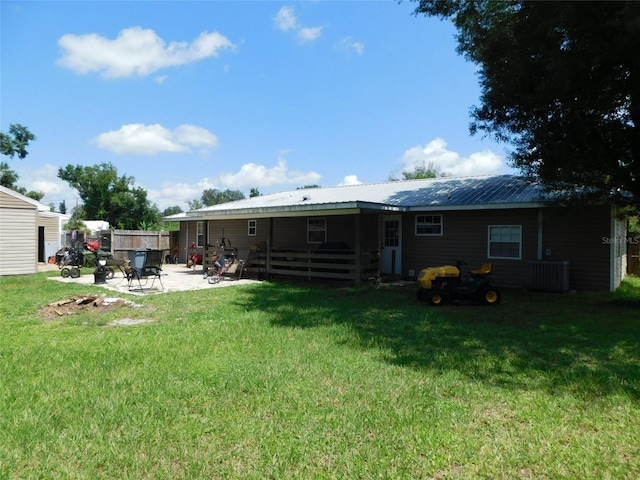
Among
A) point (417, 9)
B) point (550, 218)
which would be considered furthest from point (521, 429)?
point (417, 9)

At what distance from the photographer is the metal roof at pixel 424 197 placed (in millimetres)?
11727

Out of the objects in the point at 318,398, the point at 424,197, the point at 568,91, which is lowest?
the point at 318,398

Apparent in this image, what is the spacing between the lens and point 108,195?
45562 mm

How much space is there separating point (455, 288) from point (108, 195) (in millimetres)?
44709

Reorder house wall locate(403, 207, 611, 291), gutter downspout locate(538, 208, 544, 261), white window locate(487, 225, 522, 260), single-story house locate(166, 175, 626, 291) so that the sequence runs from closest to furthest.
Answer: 1. house wall locate(403, 207, 611, 291)
2. single-story house locate(166, 175, 626, 291)
3. gutter downspout locate(538, 208, 544, 261)
4. white window locate(487, 225, 522, 260)

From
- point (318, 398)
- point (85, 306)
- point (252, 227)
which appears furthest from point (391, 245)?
point (318, 398)

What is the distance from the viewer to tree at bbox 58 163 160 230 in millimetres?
45219

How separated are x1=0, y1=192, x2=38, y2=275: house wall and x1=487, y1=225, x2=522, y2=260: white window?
50.1 feet

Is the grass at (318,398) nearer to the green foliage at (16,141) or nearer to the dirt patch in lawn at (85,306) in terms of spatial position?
the dirt patch in lawn at (85,306)

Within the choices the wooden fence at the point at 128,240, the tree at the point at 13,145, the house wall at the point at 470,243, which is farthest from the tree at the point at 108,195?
the house wall at the point at 470,243

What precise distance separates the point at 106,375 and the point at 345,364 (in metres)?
2.46

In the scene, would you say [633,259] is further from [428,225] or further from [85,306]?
[85,306]

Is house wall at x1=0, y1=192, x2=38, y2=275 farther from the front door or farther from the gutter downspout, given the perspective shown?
the gutter downspout

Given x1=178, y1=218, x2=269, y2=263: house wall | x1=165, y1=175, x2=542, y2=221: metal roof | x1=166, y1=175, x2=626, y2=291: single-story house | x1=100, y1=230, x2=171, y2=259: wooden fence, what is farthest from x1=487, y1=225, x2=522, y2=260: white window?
x1=100, y1=230, x2=171, y2=259: wooden fence
